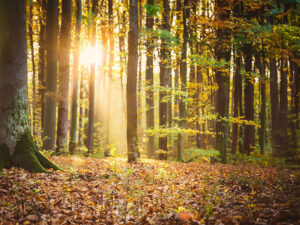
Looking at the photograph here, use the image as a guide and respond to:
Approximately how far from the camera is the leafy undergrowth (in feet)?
13.2

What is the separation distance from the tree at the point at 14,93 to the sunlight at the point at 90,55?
9.33m

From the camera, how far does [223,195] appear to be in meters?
5.34

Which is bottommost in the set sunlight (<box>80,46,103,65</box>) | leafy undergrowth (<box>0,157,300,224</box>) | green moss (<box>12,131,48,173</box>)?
leafy undergrowth (<box>0,157,300,224</box>)

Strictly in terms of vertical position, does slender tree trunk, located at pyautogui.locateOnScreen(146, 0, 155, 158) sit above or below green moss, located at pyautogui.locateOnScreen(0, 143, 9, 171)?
above

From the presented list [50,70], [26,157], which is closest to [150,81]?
[50,70]

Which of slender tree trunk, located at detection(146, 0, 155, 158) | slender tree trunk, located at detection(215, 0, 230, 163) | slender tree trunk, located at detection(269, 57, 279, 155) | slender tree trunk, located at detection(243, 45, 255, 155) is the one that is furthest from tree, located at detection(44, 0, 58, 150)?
slender tree trunk, located at detection(269, 57, 279, 155)

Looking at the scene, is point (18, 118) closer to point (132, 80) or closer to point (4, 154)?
point (4, 154)

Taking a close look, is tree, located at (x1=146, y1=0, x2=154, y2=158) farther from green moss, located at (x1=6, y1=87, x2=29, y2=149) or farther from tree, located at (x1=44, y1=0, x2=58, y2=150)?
green moss, located at (x1=6, y1=87, x2=29, y2=149)

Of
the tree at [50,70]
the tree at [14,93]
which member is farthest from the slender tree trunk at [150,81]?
the tree at [14,93]

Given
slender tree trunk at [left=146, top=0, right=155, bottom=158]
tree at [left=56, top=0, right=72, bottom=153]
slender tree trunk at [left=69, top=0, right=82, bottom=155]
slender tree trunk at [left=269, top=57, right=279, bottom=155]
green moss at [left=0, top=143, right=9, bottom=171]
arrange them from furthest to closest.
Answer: slender tree trunk at [left=269, top=57, right=279, bottom=155]
slender tree trunk at [left=146, top=0, right=155, bottom=158]
slender tree trunk at [left=69, top=0, right=82, bottom=155]
tree at [left=56, top=0, right=72, bottom=153]
green moss at [left=0, top=143, right=9, bottom=171]

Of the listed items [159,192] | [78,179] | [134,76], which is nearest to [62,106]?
[134,76]

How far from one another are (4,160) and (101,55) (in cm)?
1487

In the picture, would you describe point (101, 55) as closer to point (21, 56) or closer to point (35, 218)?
point (21, 56)

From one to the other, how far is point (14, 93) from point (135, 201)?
14.4 ft
